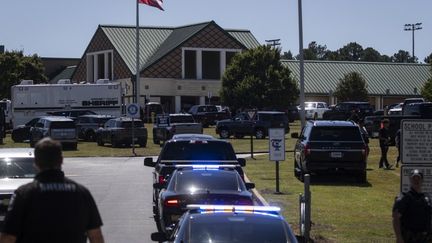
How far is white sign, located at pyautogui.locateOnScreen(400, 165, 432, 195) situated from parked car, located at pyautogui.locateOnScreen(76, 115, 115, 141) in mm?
37539

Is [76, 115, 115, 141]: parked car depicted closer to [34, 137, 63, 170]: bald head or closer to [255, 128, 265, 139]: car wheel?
[255, 128, 265, 139]: car wheel

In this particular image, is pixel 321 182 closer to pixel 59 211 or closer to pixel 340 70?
pixel 59 211

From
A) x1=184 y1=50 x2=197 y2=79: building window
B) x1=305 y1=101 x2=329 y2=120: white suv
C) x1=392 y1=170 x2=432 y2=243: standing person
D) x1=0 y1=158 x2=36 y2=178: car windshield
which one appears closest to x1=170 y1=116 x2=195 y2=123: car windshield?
x1=305 y1=101 x2=329 y2=120: white suv

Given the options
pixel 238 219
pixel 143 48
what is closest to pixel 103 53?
pixel 143 48

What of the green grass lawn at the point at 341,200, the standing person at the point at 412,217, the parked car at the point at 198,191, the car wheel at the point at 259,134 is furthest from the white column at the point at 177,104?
the standing person at the point at 412,217

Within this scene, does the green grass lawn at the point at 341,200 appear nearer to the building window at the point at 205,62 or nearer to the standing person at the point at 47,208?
the standing person at the point at 47,208

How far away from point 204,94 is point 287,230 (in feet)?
256

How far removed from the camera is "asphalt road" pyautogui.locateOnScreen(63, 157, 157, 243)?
594 inches

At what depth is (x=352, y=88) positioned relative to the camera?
84938mm

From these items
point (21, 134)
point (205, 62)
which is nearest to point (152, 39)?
point (205, 62)

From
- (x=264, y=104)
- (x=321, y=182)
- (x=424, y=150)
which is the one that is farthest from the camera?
(x=264, y=104)

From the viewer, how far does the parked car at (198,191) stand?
496 inches

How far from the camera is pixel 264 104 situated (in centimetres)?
6950

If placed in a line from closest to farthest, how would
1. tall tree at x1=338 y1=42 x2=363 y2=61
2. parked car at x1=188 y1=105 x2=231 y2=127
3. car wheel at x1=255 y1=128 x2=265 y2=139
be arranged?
car wheel at x1=255 y1=128 x2=265 y2=139
parked car at x1=188 y1=105 x2=231 y2=127
tall tree at x1=338 y1=42 x2=363 y2=61
